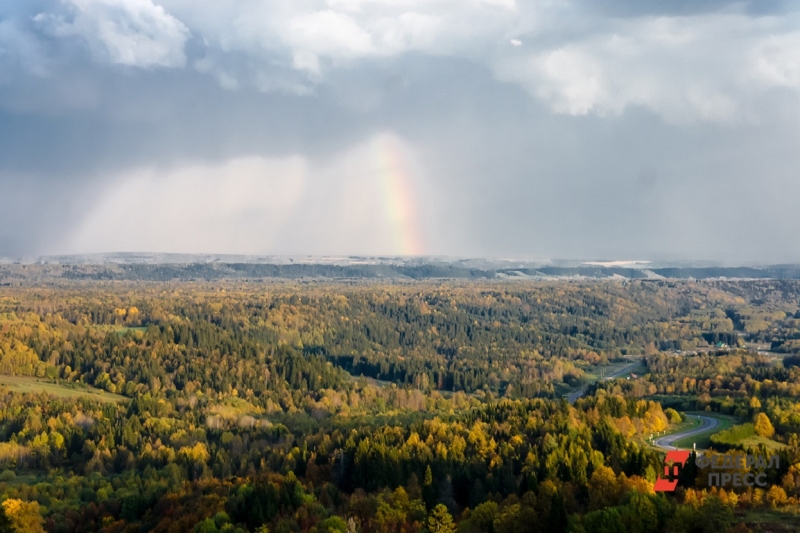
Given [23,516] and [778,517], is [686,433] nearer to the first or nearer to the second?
[778,517]

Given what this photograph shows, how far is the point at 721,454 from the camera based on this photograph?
65.1m

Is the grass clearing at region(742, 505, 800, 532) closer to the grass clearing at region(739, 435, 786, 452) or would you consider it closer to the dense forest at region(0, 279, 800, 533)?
the dense forest at region(0, 279, 800, 533)

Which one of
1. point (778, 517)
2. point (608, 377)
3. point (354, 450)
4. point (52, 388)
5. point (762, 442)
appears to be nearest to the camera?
point (778, 517)

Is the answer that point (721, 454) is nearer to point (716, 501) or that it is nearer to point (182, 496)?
point (716, 501)

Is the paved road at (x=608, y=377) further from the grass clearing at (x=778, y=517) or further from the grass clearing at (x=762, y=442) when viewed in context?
the grass clearing at (x=778, y=517)

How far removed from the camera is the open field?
5332 inches

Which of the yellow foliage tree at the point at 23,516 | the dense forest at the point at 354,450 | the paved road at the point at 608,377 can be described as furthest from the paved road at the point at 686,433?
the yellow foliage tree at the point at 23,516

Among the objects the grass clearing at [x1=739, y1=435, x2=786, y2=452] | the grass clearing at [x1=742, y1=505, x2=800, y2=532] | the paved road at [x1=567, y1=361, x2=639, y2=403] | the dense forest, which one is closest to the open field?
the dense forest

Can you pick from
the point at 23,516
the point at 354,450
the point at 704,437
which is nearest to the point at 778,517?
the point at 704,437

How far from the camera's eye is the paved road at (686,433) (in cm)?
7515

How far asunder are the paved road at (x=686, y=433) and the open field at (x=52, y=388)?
324ft

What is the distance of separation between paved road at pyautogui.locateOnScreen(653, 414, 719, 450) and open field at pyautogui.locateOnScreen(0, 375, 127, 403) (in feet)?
324

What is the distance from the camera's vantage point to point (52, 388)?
142 metres

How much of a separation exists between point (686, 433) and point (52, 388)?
117m
